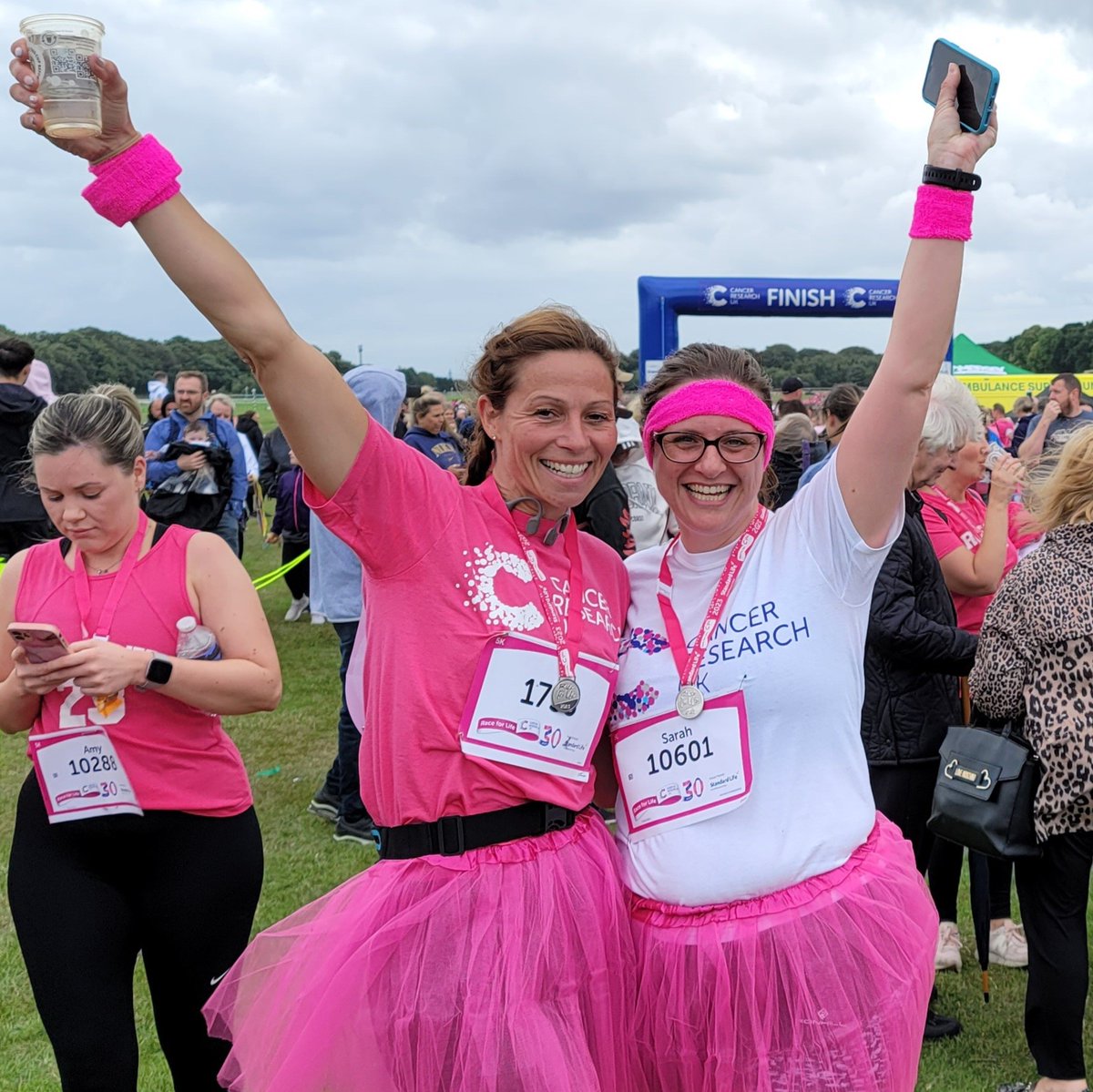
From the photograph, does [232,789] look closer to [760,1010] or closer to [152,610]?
[152,610]

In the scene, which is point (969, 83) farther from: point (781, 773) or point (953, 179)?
point (781, 773)

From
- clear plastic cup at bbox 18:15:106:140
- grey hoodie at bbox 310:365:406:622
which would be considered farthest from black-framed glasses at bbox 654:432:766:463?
grey hoodie at bbox 310:365:406:622

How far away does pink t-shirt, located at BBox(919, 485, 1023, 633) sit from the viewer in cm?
380

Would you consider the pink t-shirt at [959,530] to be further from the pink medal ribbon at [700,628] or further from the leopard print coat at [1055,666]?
the pink medal ribbon at [700,628]

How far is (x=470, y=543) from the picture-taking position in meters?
1.90

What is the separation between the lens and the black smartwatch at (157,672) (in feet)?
7.80

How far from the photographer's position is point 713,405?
79.5 inches

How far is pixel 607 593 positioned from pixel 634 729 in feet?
0.86

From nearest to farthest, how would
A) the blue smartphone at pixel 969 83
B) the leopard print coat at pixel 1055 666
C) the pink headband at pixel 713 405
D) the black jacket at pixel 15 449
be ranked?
the blue smartphone at pixel 969 83
the pink headband at pixel 713 405
the leopard print coat at pixel 1055 666
the black jacket at pixel 15 449

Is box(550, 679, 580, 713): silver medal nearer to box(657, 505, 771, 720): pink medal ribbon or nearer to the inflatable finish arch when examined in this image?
box(657, 505, 771, 720): pink medal ribbon

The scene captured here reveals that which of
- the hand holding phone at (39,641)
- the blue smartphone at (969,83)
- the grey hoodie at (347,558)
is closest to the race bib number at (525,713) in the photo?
the hand holding phone at (39,641)

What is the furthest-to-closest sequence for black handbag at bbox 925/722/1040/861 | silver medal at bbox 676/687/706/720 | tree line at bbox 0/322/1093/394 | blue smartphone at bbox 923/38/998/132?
tree line at bbox 0/322/1093/394 → black handbag at bbox 925/722/1040/861 → silver medal at bbox 676/687/706/720 → blue smartphone at bbox 923/38/998/132

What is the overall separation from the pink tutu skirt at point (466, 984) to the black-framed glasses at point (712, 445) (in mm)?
713

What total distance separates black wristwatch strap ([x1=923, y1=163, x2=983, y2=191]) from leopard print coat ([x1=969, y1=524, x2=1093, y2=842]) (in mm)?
1564
